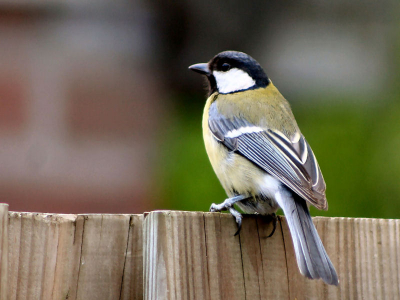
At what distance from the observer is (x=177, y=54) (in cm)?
607

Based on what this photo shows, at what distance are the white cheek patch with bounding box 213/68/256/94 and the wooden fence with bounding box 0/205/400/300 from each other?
1436 mm

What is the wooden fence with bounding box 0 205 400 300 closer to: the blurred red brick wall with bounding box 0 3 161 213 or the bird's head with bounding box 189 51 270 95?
the bird's head with bounding box 189 51 270 95

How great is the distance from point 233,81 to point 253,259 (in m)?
1.69

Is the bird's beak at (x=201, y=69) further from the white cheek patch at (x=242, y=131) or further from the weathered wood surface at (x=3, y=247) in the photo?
the weathered wood surface at (x=3, y=247)

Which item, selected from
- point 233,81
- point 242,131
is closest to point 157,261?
point 242,131

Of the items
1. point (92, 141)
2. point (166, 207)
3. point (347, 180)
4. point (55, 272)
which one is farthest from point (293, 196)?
point (92, 141)

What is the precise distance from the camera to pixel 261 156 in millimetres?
2467

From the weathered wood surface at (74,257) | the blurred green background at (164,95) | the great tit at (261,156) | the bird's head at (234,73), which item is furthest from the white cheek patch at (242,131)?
the blurred green background at (164,95)

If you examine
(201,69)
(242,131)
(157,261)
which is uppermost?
(201,69)

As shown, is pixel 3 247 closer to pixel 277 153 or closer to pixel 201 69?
pixel 277 153

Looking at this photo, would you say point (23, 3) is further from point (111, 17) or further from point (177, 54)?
point (177, 54)

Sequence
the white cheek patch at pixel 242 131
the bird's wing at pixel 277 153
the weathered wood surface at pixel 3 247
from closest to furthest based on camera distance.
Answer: the weathered wood surface at pixel 3 247, the bird's wing at pixel 277 153, the white cheek patch at pixel 242 131

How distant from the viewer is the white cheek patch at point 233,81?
3215 mm

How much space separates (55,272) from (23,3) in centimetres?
460
